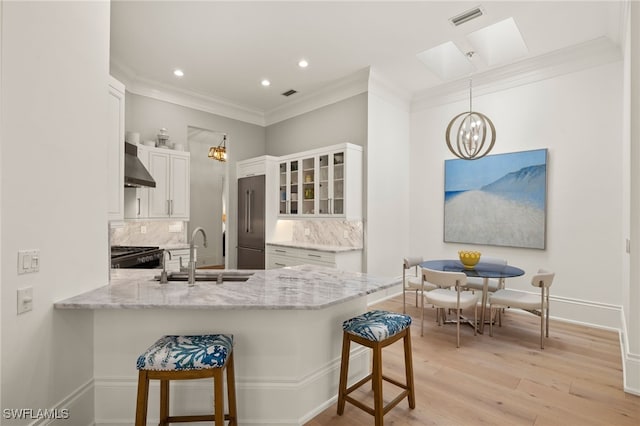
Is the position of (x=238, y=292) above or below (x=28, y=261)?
below

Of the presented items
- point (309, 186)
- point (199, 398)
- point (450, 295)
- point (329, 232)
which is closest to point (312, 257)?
point (329, 232)

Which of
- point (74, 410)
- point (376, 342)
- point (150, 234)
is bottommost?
point (74, 410)

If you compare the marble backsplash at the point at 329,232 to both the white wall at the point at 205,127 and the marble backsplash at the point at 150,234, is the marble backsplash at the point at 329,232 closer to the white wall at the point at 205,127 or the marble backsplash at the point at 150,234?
the white wall at the point at 205,127

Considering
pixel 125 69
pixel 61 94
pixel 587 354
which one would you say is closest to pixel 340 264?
pixel 587 354

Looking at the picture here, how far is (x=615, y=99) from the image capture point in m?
3.77

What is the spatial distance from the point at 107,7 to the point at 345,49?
104 inches

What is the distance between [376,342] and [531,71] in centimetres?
431

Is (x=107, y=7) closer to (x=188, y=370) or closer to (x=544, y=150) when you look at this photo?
(x=188, y=370)

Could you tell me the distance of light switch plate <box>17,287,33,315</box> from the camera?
1.58m

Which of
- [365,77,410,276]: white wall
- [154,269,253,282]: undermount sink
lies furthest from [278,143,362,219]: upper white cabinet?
[154,269,253,282]: undermount sink

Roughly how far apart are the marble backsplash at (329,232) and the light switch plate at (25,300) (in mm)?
3781

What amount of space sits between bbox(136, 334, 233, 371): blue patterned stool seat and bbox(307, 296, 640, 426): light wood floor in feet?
2.98

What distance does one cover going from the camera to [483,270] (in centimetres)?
374

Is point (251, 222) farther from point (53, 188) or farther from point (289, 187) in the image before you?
point (53, 188)
